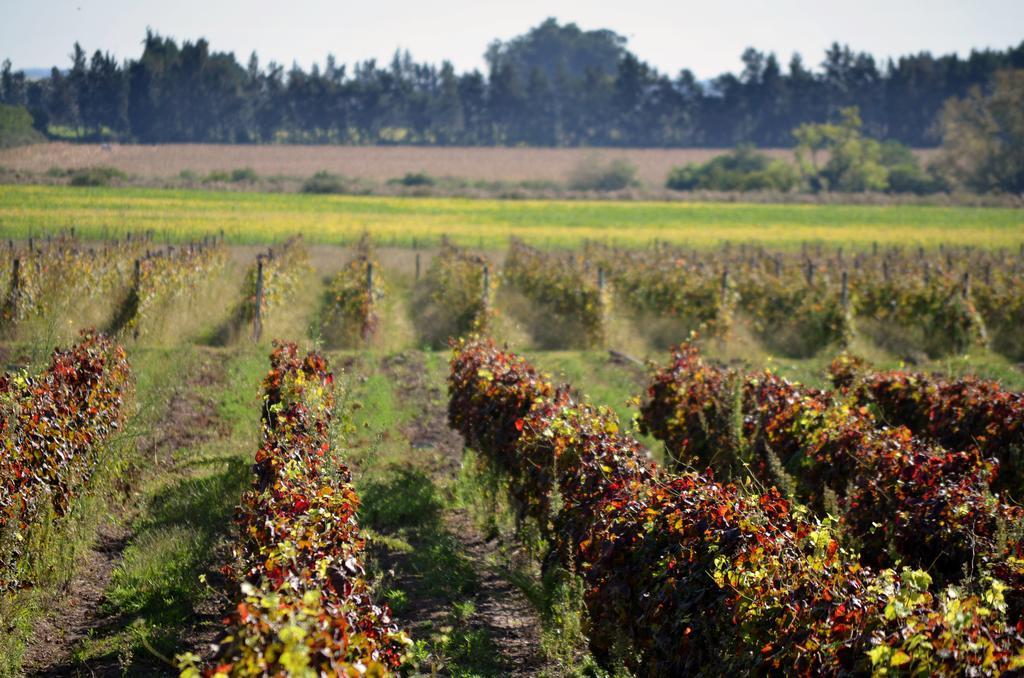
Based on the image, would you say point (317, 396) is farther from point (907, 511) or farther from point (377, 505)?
point (907, 511)

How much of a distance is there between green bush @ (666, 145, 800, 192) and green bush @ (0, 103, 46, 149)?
52467 millimetres

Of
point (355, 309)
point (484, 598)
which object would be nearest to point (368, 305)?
point (355, 309)

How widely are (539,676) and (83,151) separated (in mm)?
19766

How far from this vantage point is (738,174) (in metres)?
67.9

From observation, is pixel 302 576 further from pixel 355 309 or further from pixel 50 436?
pixel 355 309

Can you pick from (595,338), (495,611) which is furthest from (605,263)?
(495,611)

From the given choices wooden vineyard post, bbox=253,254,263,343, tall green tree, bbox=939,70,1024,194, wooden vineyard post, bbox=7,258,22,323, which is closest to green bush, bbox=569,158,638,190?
tall green tree, bbox=939,70,1024,194

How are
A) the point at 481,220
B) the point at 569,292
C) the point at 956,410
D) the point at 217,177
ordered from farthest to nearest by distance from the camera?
the point at 481,220, the point at 217,177, the point at 569,292, the point at 956,410

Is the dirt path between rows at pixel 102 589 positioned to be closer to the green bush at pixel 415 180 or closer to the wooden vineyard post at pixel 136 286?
the wooden vineyard post at pixel 136 286

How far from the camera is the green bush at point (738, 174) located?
66.9 meters

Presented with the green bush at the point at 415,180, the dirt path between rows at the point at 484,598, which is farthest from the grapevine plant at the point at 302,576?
the green bush at the point at 415,180

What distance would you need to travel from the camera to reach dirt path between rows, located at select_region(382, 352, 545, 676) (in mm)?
6633

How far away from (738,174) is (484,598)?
63.7 m

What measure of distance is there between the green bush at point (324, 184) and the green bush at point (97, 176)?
25.1 meters
